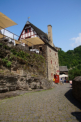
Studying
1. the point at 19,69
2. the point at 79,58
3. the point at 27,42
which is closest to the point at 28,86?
the point at 19,69

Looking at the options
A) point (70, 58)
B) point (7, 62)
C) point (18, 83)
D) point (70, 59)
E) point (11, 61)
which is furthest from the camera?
point (70, 58)

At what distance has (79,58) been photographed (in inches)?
3236

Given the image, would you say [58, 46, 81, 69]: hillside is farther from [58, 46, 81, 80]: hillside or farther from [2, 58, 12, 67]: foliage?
[2, 58, 12, 67]: foliage

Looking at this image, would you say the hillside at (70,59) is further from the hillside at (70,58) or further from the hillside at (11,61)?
the hillside at (11,61)

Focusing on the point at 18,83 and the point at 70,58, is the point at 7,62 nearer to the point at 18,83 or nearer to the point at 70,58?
the point at 18,83

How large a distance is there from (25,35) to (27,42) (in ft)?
14.8

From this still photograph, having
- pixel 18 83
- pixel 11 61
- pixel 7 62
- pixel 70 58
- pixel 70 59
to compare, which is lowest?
pixel 18 83

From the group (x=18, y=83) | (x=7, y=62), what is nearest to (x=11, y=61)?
(x=7, y=62)

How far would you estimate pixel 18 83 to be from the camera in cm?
830

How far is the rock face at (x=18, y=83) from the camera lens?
6893 mm

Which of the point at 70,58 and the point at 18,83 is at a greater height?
the point at 70,58

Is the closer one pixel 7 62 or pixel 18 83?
pixel 18 83

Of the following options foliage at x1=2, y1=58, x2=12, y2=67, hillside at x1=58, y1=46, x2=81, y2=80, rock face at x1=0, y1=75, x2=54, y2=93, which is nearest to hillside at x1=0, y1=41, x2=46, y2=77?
foliage at x1=2, y1=58, x2=12, y2=67

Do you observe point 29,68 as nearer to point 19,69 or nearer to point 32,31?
point 19,69
